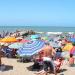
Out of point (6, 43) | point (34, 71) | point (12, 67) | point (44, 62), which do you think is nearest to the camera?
point (44, 62)

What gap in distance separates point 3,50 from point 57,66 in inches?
222

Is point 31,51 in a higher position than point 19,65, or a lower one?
higher

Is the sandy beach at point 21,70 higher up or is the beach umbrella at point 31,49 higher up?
the beach umbrella at point 31,49

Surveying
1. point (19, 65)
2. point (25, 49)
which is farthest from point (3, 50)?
point (25, 49)

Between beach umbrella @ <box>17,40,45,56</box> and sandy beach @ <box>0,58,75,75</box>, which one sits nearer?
sandy beach @ <box>0,58,75,75</box>

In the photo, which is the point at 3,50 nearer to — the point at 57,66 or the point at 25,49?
the point at 25,49

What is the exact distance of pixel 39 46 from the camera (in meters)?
11.3

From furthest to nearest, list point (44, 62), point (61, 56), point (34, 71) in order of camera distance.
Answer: point (61, 56), point (34, 71), point (44, 62)

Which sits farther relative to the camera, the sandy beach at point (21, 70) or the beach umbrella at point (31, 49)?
the beach umbrella at point (31, 49)

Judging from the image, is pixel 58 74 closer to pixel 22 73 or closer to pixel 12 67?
pixel 22 73

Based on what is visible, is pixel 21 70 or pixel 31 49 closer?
pixel 31 49

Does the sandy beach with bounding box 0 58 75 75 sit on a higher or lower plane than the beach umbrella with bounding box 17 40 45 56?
lower

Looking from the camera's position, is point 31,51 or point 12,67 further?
point 12,67

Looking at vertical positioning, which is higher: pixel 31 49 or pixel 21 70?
pixel 31 49
